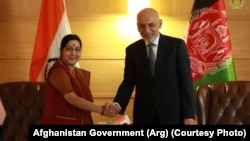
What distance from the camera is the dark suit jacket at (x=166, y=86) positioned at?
10.0 ft

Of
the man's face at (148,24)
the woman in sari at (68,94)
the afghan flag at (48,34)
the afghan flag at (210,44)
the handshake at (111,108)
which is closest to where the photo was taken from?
the man's face at (148,24)

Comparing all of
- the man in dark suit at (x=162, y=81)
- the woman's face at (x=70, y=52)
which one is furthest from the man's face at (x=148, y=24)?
the woman's face at (x=70, y=52)

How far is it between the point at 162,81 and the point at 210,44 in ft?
4.41

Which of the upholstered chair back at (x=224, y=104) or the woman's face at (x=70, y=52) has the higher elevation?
the woman's face at (x=70, y=52)

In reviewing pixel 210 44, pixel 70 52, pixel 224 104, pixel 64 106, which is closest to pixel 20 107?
pixel 64 106

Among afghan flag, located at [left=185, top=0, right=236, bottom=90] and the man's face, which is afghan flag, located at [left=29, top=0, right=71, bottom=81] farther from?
the man's face

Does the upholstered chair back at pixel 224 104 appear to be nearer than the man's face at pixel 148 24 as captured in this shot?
No

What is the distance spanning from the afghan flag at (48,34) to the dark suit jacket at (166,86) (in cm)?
146

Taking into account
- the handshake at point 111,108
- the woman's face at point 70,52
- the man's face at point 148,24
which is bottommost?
the handshake at point 111,108

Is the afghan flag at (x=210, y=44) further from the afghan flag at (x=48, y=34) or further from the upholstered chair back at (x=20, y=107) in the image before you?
the upholstered chair back at (x=20, y=107)

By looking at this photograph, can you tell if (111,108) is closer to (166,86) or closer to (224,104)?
(166,86)

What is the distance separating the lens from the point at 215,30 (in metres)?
4.25

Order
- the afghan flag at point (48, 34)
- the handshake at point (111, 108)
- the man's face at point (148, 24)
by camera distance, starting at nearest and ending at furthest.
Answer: the man's face at point (148, 24) < the handshake at point (111, 108) < the afghan flag at point (48, 34)

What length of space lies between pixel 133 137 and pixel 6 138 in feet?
4.93
